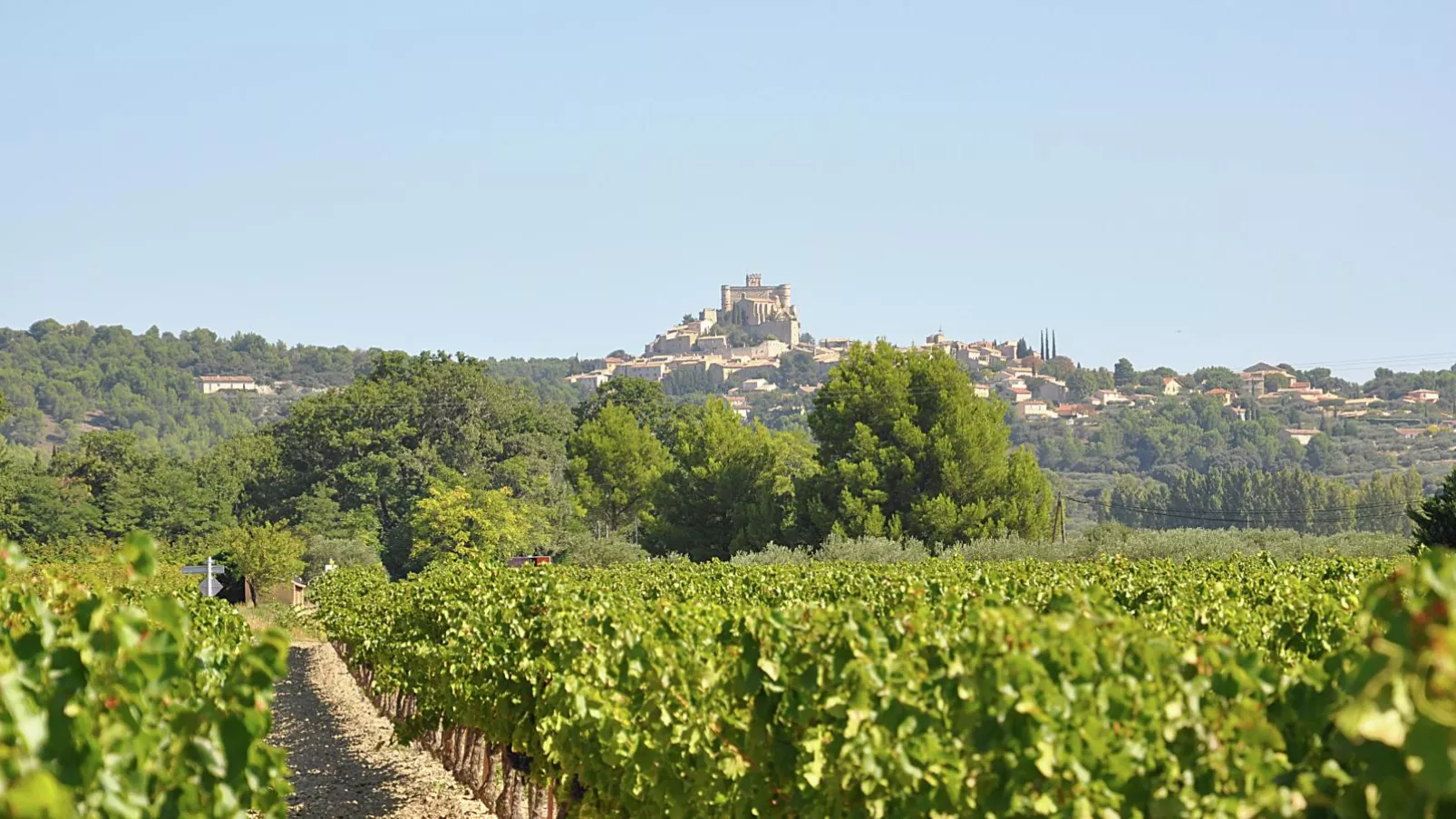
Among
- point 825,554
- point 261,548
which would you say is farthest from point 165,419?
point 825,554

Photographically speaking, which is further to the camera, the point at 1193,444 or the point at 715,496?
the point at 1193,444

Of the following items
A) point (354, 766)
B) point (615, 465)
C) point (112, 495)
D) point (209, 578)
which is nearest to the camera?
point (354, 766)

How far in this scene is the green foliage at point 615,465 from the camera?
74.8 metres

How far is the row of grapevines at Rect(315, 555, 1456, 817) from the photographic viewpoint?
297 cm

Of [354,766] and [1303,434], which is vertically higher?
[354,766]

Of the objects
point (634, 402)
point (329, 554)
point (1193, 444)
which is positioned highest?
point (634, 402)

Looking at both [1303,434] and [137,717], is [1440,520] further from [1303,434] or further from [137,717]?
[1303,434]

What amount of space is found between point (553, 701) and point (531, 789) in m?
2.47

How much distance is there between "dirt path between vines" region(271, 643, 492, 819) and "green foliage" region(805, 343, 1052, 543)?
2076cm

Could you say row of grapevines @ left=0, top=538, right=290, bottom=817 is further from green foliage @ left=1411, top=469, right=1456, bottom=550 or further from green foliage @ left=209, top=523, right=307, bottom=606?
green foliage @ left=209, top=523, right=307, bottom=606

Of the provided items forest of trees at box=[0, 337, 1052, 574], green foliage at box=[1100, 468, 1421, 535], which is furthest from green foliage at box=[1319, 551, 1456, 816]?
green foliage at box=[1100, 468, 1421, 535]

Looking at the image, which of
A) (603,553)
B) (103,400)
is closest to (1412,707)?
(603,553)

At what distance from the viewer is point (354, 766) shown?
57.9ft

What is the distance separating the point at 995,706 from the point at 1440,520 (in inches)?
742
